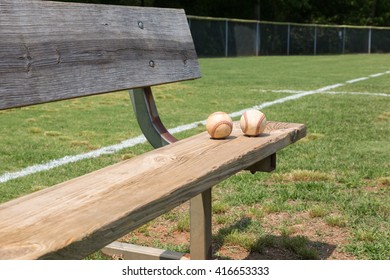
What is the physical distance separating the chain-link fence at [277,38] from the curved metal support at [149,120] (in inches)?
899

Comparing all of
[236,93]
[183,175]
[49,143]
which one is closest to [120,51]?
[183,175]

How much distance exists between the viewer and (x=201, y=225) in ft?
8.50

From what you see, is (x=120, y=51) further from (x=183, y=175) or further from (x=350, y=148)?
(x=350, y=148)

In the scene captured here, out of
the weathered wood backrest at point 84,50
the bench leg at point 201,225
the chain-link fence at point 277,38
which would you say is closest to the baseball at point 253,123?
the bench leg at point 201,225

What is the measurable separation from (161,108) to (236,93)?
255 centimetres

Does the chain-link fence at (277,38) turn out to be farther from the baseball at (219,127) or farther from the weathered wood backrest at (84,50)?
the baseball at (219,127)

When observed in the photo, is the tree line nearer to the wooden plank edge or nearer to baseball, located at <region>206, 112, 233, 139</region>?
the wooden plank edge

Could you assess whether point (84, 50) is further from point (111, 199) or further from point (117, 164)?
point (111, 199)

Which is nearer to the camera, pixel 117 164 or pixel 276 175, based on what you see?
pixel 117 164

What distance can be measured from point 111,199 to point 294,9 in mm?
44545

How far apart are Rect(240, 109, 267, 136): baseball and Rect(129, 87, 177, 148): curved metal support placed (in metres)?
0.42

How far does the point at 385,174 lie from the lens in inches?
179

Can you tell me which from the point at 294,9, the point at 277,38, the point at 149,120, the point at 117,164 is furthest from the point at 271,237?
the point at 294,9

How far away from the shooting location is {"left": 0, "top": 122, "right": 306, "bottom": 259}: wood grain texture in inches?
55.5
